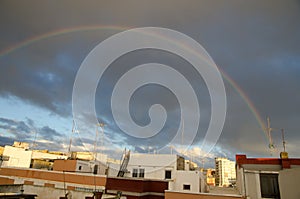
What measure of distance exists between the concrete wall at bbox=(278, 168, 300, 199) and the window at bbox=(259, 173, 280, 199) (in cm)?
46

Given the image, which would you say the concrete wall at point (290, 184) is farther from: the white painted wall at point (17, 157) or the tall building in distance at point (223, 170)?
the tall building in distance at point (223, 170)

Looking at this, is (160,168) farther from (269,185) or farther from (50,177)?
(269,185)

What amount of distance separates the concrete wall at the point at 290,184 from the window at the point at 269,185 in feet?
1.51

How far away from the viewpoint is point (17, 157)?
1767 inches

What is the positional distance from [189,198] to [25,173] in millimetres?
20680

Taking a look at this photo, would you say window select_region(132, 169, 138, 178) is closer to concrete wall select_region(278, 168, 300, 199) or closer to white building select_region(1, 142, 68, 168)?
→ concrete wall select_region(278, 168, 300, 199)

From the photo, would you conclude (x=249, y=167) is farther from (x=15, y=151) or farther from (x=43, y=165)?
(x=15, y=151)

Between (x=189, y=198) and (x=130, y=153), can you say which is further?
(x=130, y=153)

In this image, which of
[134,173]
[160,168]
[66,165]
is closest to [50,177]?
[66,165]

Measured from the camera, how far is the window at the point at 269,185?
54.9 ft

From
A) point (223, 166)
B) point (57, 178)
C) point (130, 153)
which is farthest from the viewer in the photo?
point (223, 166)

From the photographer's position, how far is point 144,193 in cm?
2323

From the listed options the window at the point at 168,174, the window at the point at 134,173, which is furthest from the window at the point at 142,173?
the window at the point at 168,174

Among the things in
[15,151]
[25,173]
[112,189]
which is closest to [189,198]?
[112,189]
